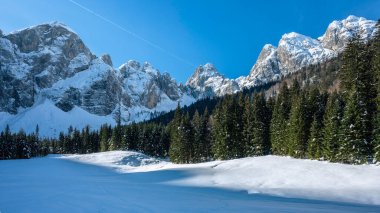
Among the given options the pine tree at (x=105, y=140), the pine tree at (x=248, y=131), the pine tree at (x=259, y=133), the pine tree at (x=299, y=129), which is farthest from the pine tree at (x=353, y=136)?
the pine tree at (x=105, y=140)

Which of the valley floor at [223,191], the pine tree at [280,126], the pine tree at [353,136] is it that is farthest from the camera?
the pine tree at [280,126]

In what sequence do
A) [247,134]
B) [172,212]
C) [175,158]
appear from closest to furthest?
[172,212] → [247,134] → [175,158]

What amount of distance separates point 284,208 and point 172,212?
574 centimetres

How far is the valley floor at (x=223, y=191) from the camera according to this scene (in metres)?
16.7

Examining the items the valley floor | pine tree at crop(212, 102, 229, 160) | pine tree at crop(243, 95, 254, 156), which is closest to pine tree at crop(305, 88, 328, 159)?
the valley floor

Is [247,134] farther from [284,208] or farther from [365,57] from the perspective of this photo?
[284,208]

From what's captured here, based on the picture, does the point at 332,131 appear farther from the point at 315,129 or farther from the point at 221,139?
the point at 221,139

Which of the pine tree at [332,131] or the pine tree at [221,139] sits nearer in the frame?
the pine tree at [332,131]

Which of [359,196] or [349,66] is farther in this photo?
[349,66]

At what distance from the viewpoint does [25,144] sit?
119000 millimetres

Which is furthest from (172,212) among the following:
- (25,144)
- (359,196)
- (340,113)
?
(25,144)

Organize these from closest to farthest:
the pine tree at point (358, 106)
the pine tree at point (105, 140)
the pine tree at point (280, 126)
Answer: the pine tree at point (358, 106)
the pine tree at point (280, 126)
the pine tree at point (105, 140)

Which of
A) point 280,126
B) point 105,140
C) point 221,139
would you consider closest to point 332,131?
point 280,126

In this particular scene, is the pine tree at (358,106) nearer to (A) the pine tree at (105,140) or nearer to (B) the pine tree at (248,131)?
(B) the pine tree at (248,131)
